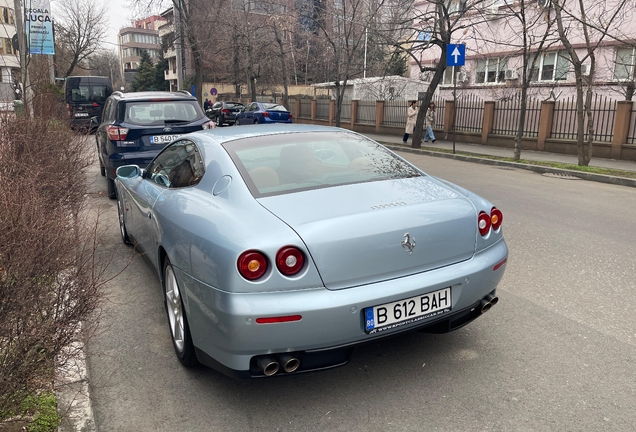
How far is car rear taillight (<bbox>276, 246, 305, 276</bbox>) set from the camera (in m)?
2.77

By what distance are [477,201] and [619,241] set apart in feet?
12.5

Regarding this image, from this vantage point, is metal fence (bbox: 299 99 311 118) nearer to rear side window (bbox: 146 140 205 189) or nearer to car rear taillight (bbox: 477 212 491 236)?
rear side window (bbox: 146 140 205 189)

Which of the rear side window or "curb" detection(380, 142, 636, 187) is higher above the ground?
the rear side window

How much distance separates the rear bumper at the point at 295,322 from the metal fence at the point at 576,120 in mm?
15904

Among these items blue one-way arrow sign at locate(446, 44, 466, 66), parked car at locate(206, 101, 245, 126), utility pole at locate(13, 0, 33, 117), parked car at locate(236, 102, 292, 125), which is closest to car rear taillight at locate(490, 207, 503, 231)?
utility pole at locate(13, 0, 33, 117)

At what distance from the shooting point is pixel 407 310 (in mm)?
2994

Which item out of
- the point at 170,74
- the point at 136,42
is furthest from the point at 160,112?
the point at 136,42

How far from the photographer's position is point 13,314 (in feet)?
7.86

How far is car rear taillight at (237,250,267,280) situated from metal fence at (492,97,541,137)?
17.8 meters

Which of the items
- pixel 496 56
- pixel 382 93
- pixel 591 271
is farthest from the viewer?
pixel 382 93

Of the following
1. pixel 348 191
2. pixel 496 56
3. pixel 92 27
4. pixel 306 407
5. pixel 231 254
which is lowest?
pixel 306 407

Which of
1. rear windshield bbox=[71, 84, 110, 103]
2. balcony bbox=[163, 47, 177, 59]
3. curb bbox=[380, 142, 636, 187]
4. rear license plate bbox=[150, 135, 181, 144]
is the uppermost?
balcony bbox=[163, 47, 177, 59]

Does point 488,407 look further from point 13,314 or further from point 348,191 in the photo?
point 13,314

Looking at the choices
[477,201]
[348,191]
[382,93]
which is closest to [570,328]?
[477,201]
